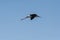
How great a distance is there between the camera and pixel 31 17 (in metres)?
20.0

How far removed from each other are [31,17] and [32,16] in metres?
0.41

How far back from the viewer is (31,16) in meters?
19.8

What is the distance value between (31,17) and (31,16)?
23cm

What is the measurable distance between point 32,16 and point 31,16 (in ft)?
0.73

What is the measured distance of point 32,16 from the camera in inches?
774
